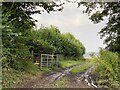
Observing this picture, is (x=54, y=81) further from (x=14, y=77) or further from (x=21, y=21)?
(x=21, y=21)

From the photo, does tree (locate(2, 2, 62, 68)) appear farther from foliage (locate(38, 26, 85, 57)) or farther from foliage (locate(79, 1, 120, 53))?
foliage (locate(79, 1, 120, 53))

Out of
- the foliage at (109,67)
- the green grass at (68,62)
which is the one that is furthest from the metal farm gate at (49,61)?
the foliage at (109,67)

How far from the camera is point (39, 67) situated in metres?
6.96

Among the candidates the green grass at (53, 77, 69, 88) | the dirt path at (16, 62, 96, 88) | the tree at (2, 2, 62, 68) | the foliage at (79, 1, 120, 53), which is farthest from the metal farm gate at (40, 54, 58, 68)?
the foliage at (79, 1, 120, 53)

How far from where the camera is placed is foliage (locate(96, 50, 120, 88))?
523cm

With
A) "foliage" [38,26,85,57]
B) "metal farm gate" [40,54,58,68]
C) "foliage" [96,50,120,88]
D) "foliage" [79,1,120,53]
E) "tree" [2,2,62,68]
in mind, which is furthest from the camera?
"metal farm gate" [40,54,58,68]

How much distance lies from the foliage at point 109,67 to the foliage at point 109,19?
938 millimetres

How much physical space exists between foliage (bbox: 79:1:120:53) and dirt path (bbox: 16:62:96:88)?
105cm

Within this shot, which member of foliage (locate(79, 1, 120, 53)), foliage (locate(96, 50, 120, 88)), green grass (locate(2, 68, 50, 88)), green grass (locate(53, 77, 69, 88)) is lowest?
green grass (locate(53, 77, 69, 88))

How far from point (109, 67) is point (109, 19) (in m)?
1.91

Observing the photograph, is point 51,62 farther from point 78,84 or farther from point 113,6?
point 113,6

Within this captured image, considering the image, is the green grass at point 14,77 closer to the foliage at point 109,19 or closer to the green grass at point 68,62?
the green grass at point 68,62

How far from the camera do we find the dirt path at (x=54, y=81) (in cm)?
595

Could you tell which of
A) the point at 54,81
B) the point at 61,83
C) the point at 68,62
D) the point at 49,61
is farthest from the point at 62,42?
the point at 61,83
